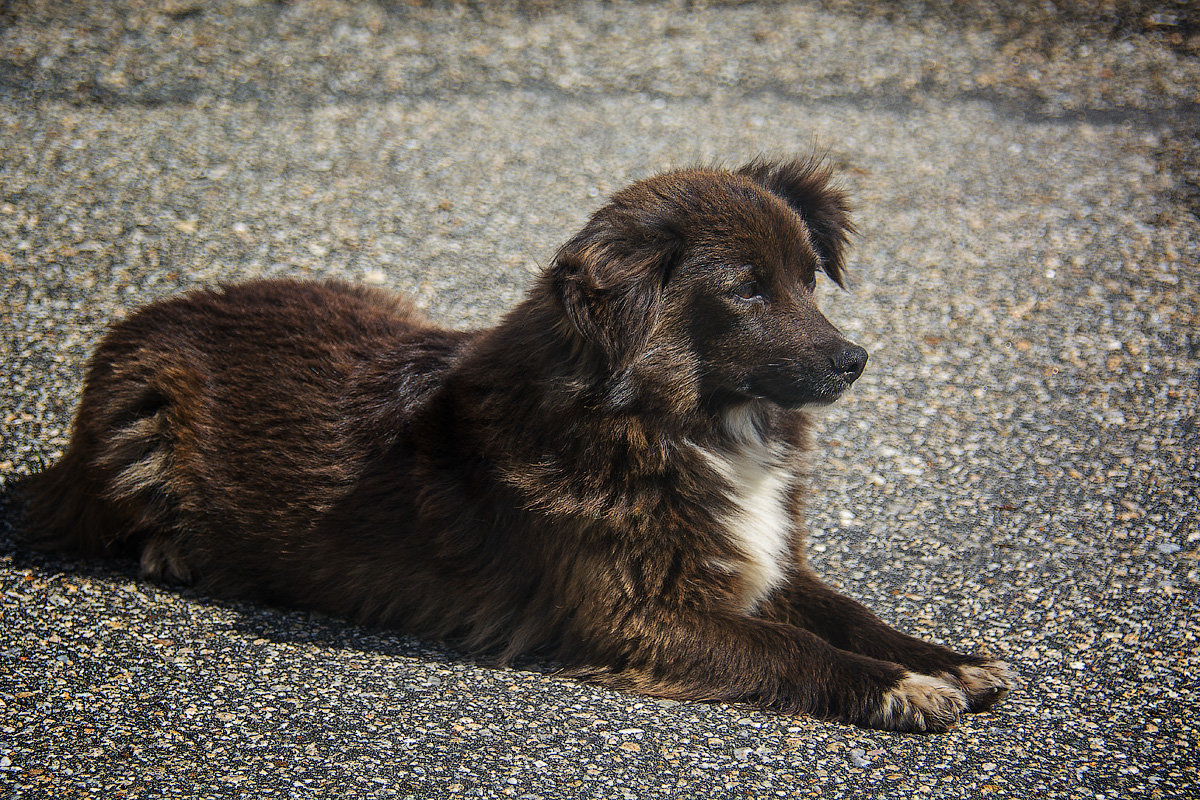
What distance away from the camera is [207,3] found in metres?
8.63

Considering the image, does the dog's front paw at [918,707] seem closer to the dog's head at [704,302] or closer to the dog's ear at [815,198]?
the dog's head at [704,302]

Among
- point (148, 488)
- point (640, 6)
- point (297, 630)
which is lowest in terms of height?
point (297, 630)

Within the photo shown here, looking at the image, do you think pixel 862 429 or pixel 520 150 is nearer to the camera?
pixel 862 429

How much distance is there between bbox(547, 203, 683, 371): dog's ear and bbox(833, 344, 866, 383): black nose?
2.06 feet

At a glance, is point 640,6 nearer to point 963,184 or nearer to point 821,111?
point 821,111

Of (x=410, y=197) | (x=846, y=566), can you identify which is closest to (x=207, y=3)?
(x=410, y=197)

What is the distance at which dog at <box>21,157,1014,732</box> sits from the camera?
11.0 feet

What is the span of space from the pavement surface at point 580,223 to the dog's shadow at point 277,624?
22 mm

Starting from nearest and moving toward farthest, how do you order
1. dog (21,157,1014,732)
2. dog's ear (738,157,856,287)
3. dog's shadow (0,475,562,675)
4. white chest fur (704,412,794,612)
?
dog (21,157,1014,732) < white chest fur (704,412,794,612) < dog's shadow (0,475,562,675) < dog's ear (738,157,856,287)

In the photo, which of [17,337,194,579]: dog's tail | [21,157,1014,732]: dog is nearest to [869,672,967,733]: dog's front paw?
[21,157,1014,732]: dog

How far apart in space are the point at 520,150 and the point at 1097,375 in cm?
411

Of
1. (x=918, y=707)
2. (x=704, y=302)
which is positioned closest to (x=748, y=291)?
(x=704, y=302)

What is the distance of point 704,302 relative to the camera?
3418 mm

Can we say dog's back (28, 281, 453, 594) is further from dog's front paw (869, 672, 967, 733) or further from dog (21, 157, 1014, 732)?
dog's front paw (869, 672, 967, 733)
